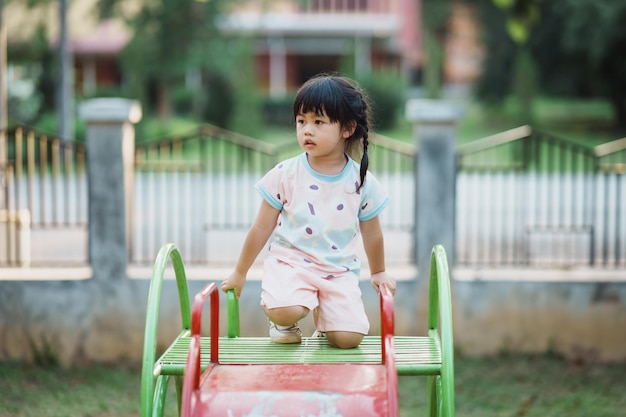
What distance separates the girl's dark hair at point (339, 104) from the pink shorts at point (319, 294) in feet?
1.39

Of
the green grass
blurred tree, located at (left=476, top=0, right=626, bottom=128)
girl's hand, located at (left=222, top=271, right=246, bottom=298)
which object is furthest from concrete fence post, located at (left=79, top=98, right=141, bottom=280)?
blurred tree, located at (left=476, top=0, right=626, bottom=128)

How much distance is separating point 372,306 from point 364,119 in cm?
346

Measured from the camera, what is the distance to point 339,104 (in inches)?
149

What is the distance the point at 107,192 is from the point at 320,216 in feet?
12.2

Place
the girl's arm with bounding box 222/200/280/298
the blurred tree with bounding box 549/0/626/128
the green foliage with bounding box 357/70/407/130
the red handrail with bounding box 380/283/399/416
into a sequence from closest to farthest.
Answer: the red handrail with bounding box 380/283/399/416 < the girl's arm with bounding box 222/200/280/298 < the blurred tree with bounding box 549/0/626/128 < the green foliage with bounding box 357/70/407/130

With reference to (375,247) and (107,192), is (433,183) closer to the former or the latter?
(107,192)

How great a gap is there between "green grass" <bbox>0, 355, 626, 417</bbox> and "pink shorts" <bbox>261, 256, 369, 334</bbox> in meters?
2.37

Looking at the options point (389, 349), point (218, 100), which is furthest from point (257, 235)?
point (218, 100)

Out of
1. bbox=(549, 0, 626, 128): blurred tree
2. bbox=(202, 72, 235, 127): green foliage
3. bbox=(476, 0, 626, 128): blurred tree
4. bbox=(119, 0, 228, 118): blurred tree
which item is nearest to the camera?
bbox=(119, 0, 228, 118): blurred tree

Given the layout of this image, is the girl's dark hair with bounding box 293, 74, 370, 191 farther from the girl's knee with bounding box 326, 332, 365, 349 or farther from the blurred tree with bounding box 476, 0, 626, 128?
the blurred tree with bounding box 476, 0, 626, 128

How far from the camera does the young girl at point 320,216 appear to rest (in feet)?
12.4

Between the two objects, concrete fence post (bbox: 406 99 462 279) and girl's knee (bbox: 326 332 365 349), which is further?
concrete fence post (bbox: 406 99 462 279)

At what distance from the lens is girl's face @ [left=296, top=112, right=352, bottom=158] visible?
377 centimetres

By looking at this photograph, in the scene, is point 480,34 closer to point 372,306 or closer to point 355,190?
point 372,306
